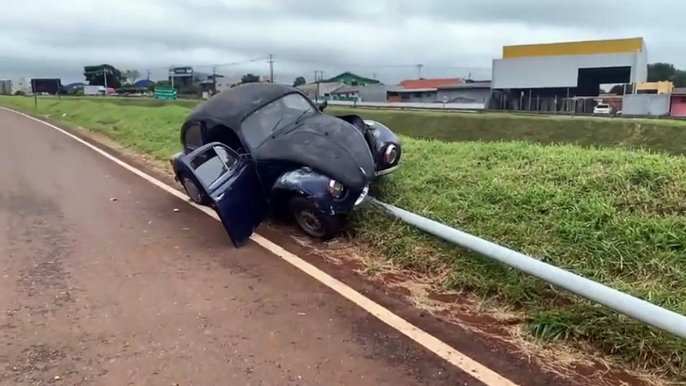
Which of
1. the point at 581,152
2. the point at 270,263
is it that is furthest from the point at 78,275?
the point at 581,152

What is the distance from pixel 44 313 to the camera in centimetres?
448

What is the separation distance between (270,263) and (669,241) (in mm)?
3350

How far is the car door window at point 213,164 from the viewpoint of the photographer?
636 cm

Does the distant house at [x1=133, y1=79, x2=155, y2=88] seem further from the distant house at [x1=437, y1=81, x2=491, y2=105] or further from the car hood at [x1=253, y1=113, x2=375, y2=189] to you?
the car hood at [x1=253, y1=113, x2=375, y2=189]

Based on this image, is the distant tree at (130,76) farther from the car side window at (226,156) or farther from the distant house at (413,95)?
the car side window at (226,156)

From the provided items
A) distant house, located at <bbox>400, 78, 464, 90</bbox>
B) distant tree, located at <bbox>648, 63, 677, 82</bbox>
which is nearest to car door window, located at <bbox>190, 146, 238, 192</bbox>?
distant house, located at <bbox>400, 78, 464, 90</bbox>

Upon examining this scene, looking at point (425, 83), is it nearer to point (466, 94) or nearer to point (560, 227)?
point (466, 94)

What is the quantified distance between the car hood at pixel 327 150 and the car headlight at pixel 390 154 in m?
0.75

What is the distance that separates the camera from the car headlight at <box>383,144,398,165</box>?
24.2 feet

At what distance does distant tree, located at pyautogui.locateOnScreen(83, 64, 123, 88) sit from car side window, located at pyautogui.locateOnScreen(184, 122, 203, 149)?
113 meters

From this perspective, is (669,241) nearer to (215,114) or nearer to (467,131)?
(215,114)

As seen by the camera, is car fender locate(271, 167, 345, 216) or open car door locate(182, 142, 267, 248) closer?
car fender locate(271, 167, 345, 216)

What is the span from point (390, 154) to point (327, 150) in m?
1.44

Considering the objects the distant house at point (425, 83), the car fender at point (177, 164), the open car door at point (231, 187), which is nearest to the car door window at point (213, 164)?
the open car door at point (231, 187)
